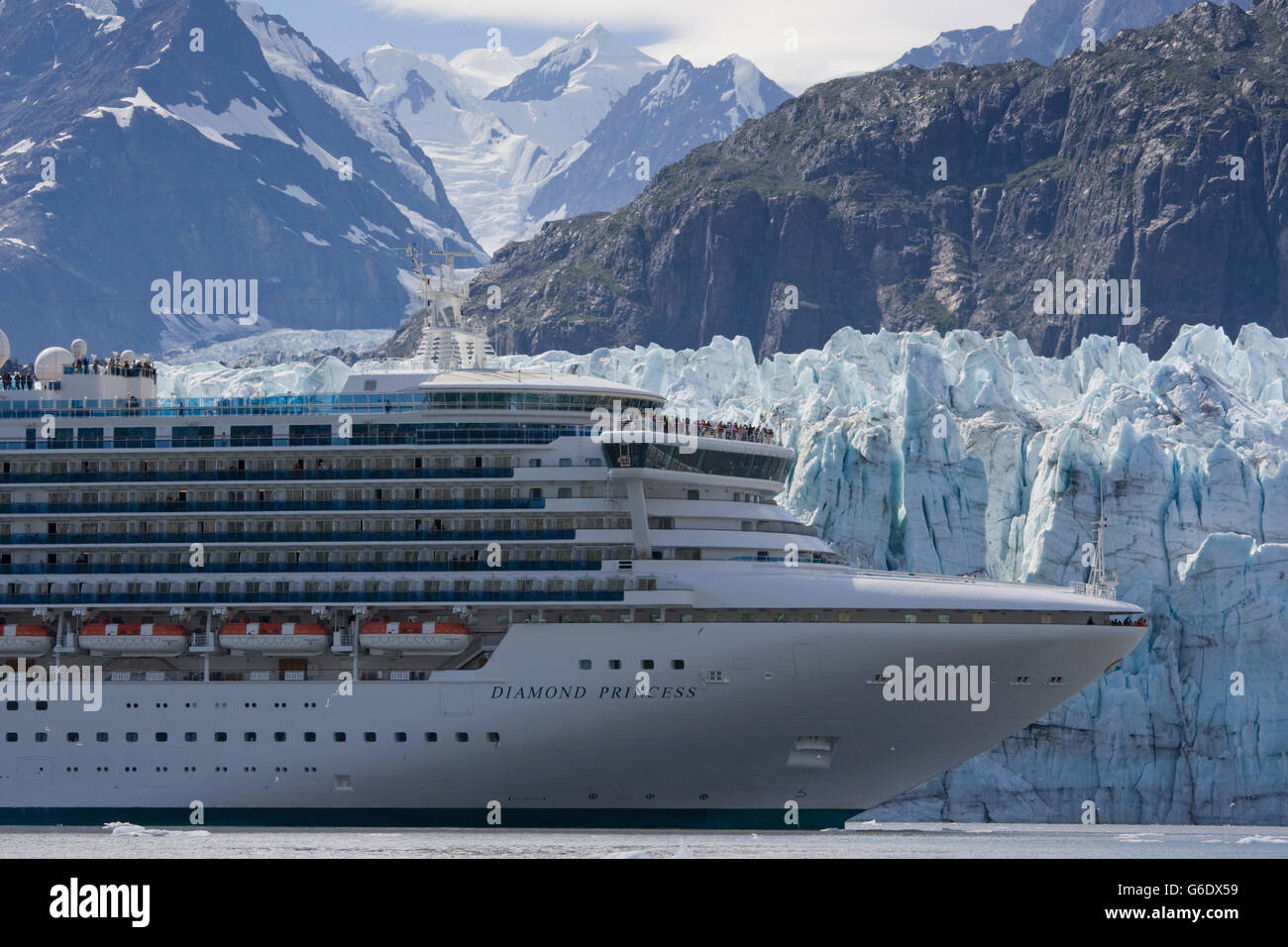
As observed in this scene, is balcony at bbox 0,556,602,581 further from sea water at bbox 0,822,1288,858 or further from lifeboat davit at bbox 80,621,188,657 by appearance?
sea water at bbox 0,822,1288,858

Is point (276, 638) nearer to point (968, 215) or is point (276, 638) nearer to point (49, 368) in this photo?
point (49, 368)

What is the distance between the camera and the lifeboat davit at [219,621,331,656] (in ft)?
113

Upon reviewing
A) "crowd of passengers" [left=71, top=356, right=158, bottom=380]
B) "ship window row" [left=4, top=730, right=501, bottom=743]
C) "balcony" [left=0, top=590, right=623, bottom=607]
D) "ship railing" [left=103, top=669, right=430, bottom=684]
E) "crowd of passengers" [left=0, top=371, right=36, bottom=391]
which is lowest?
"ship window row" [left=4, top=730, right=501, bottom=743]

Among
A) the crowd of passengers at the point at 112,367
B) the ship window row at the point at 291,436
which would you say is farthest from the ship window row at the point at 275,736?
the crowd of passengers at the point at 112,367

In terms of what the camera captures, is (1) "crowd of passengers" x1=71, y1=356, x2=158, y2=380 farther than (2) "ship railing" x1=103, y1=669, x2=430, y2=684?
Yes

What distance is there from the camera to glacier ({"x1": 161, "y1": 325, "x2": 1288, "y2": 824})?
4341 cm

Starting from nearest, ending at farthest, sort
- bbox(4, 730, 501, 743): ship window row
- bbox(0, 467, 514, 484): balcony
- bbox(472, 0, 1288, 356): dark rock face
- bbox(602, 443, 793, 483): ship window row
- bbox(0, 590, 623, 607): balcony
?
bbox(4, 730, 501, 743): ship window row, bbox(0, 590, 623, 607): balcony, bbox(602, 443, 793, 483): ship window row, bbox(0, 467, 514, 484): balcony, bbox(472, 0, 1288, 356): dark rock face

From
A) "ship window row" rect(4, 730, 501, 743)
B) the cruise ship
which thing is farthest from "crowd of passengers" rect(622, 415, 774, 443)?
"ship window row" rect(4, 730, 501, 743)

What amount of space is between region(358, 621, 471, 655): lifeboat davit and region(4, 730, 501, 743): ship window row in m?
1.47

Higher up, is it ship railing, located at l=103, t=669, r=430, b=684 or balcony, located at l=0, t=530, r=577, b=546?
balcony, located at l=0, t=530, r=577, b=546

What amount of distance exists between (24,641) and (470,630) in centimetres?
825

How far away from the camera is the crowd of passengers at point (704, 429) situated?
115ft

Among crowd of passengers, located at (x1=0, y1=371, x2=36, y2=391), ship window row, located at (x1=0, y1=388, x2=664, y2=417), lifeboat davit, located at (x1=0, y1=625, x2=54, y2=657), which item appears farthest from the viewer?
crowd of passengers, located at (x1=0, y1=371, x2=36, y2=391)
